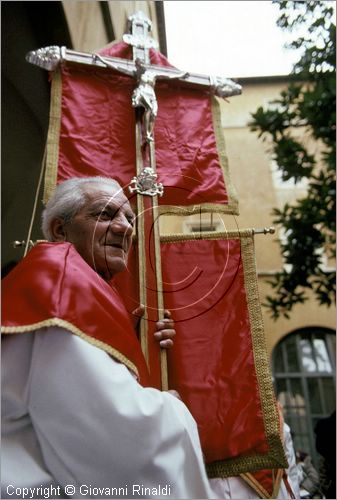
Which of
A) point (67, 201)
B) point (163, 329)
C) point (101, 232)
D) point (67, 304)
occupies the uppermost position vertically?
point (67, 201)

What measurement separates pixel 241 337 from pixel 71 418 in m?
1.02

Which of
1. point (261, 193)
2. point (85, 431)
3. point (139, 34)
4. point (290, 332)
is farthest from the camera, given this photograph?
point (290, 332)

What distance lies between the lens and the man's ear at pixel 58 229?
1.88 metres

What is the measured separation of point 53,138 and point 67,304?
1.41 m

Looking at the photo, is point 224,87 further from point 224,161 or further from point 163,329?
point 163,329

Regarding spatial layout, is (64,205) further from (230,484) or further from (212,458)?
(230,484)

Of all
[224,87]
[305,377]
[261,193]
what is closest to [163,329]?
[224,87]

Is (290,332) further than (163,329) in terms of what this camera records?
Yes

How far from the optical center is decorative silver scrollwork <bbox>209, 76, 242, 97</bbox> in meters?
2.68

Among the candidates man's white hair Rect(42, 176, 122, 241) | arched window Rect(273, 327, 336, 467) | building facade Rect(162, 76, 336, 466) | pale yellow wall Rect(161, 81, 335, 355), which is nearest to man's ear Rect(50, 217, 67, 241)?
man's white hair Rect(42, 176, 122, 241)

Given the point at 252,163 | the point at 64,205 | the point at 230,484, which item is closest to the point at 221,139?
the point at 64,205

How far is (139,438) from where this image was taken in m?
1.15

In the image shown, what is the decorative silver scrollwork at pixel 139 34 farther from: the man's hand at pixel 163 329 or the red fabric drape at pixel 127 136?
the man's hand at pixel 163 329

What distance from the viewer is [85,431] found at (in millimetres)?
1140
